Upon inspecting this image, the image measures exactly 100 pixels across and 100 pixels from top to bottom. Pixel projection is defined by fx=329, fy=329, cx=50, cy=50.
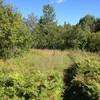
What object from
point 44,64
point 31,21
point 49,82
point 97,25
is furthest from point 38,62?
point 97,25

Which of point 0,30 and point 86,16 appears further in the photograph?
point 86,16

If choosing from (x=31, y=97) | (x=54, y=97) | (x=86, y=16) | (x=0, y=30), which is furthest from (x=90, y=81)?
(x=86, y=16)

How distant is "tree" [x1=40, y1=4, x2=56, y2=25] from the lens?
52.2m

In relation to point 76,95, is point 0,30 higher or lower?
higher

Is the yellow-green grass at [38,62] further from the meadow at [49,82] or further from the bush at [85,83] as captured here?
the bush at [85,83]

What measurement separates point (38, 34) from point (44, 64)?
79.1ft

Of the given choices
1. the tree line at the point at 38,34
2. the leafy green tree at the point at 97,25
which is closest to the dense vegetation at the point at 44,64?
the tree line at the point at 38,34

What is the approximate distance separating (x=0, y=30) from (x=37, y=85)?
11.5 metres

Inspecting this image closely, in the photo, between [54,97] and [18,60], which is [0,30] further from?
[54,97]

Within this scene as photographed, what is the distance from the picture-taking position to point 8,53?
80.3 feet

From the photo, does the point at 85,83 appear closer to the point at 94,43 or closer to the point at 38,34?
the point at 94,43

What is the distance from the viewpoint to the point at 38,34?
45.8 metres

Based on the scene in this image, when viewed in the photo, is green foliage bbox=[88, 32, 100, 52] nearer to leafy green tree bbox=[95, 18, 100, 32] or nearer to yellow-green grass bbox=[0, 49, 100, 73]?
yellow-green grass bbox=[0, 49, 100, 73]

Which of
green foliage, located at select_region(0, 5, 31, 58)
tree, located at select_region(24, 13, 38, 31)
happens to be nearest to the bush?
green foliage, located at select_region(0, 5, 31, 58)
